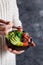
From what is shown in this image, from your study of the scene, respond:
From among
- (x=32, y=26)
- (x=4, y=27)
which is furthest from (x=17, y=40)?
(x=32, y=26)

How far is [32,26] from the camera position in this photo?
134cm

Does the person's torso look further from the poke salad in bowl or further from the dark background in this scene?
the dark background

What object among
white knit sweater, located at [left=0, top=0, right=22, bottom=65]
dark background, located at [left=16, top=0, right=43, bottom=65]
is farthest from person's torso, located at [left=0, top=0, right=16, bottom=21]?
dark background, located at [left=16, top=0, right=43, bottom=65]

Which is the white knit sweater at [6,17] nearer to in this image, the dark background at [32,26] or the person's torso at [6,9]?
the person's torso at [6,9]

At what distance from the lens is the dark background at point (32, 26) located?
4.34 feet

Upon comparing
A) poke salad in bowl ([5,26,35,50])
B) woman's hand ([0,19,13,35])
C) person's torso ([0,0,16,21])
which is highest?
person's torso ([0,0,16,21])

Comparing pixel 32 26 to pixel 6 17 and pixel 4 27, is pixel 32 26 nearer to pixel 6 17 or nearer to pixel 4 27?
pixel 6 17

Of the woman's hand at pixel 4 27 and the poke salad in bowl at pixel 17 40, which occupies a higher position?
the woman's hand at pixel 4 27

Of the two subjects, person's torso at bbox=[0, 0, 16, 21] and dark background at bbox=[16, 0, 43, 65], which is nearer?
person's torso at bbox=[0, 0, 16, 21]

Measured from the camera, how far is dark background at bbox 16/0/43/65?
4.34 ft

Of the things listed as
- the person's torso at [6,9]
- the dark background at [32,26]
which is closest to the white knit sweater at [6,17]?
the person's torso at [6,9]

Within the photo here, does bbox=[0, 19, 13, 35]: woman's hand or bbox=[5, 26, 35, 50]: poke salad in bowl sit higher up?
bbox=[0, 19, 13, 35]: woman's hand

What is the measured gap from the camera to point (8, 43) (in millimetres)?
700

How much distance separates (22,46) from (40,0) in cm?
71
